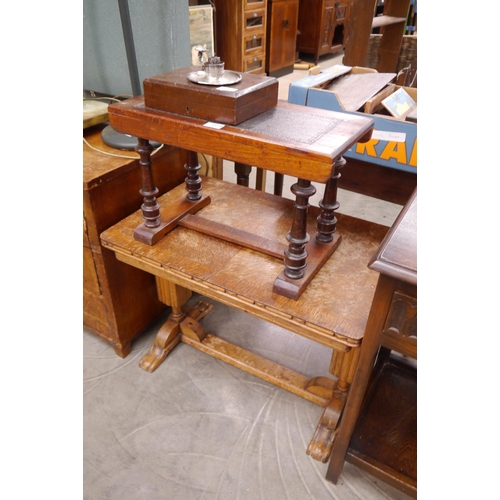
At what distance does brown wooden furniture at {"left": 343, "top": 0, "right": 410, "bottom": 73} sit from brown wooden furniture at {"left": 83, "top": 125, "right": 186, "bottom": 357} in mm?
1220

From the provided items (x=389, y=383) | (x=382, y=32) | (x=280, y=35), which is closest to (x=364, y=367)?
(x=389, y=383)

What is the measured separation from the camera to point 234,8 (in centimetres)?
384

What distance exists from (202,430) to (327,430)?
1.37 feet

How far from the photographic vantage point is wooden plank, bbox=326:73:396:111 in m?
1.53

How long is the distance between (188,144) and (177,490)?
1008 mm

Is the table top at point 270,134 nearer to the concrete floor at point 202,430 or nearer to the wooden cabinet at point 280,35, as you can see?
the concrete floor at point 202,430

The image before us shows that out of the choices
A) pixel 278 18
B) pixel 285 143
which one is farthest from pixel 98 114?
pixel 278 18

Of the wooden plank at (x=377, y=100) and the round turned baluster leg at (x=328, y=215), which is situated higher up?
the wooden plank at (x=377, y=100)

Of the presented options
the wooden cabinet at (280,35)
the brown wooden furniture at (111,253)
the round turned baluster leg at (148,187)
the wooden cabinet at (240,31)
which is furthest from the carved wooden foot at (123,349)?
the wooden cabinet at (280,35)

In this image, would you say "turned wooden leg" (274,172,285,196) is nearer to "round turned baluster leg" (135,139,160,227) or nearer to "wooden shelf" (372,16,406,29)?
"round turned baluster leg" (135,139,160,227)

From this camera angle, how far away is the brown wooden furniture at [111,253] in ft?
4.41

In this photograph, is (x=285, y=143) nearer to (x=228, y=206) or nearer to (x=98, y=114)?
(x=228, y=206)

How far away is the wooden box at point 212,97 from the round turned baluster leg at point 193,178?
0.36 meters

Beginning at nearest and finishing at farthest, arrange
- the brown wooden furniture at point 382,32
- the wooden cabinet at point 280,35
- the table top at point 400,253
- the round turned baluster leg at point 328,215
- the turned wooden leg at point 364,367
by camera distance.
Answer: the table top at point 400,253, the turned wooden leg at point 364,367, the round turned baluster leg at point 328,215, the brown wooden furniture at point 382,32, the wooden cabinet at point 280,35
